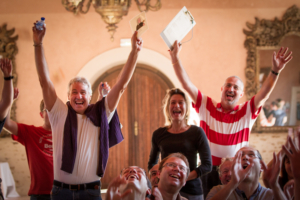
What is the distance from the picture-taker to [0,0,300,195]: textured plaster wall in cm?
527

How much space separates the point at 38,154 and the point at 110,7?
3327mm

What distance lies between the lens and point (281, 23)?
5.35 m

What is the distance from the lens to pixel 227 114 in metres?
2.68

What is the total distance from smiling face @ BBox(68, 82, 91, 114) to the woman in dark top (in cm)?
70

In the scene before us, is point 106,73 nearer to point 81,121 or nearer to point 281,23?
point 281,23

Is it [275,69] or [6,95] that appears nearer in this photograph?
[6,95]

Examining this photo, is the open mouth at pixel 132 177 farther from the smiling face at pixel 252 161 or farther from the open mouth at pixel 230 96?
the open mouth at pixel 230 96

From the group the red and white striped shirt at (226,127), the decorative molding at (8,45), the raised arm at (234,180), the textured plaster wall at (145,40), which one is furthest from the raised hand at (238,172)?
the decorative molding at (8,45)

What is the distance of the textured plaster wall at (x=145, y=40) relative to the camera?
5.27 metres

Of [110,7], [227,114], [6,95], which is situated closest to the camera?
[6,95]

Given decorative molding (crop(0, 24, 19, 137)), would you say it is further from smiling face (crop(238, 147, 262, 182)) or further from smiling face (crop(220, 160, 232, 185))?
smiling face (crop(238, 147, 262, 182))

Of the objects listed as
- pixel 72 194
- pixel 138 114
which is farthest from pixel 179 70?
pixel 138 114

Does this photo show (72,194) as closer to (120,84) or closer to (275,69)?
(120,84)

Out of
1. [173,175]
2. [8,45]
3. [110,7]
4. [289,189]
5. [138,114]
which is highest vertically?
[110,7]
